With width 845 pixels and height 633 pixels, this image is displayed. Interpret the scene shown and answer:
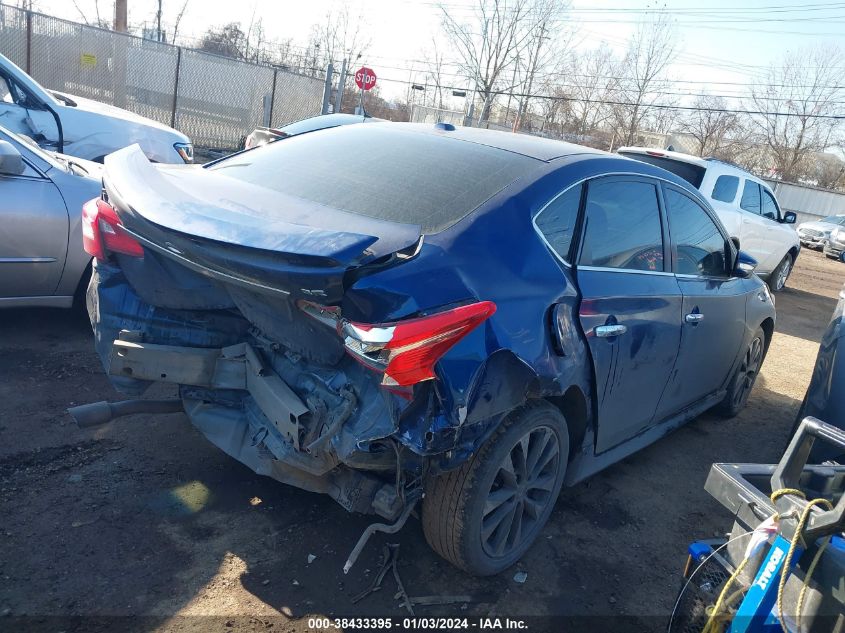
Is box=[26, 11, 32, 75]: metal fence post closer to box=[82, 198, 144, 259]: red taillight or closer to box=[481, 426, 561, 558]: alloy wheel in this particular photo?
box=[82, 198, 144, 259]: red taillight

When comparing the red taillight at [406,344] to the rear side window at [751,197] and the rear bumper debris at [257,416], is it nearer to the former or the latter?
the rear bumper debris at [257,416]

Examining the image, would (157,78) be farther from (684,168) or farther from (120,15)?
(684,168)

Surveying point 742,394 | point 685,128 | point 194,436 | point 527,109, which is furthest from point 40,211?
point 685,128

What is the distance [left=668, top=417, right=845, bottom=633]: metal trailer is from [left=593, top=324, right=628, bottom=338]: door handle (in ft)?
3.01

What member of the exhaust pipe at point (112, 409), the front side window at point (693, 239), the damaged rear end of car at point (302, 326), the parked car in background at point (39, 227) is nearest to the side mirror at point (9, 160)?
the parked car in background at point (39, 227)

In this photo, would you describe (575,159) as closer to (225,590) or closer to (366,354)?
(366,354)

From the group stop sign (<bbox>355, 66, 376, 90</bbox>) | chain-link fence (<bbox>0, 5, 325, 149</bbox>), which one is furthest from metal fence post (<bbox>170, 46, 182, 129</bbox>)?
stop sign (<bbox>355, 66, 376, 90</bbox>)

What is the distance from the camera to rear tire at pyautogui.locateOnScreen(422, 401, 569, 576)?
8.54 feet

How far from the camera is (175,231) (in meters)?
2.40

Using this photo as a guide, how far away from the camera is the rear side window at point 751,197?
31.4 ft

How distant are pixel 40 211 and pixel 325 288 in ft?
10.5

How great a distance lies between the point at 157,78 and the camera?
637 inches

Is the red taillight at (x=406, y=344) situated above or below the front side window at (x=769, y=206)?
below

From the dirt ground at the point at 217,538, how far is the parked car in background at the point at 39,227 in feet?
1.75
